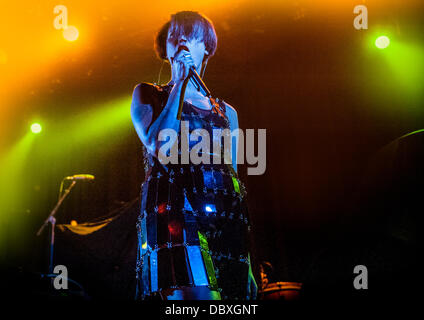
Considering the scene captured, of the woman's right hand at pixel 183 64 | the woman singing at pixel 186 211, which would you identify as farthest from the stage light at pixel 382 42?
the woman's right hand at pixel 183 64

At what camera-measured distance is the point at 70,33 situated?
215 inches

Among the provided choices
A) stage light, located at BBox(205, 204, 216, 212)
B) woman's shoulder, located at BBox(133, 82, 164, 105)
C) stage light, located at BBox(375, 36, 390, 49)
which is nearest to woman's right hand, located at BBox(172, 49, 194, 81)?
woman's shoulder, located at BBox(133, 82, 164, 105)

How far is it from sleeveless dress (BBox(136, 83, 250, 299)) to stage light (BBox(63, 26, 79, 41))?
13.1 feet

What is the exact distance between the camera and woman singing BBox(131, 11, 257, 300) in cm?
164

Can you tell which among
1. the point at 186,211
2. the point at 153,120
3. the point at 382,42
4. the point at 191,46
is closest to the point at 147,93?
the point at 153,120

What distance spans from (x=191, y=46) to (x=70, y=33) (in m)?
3.93

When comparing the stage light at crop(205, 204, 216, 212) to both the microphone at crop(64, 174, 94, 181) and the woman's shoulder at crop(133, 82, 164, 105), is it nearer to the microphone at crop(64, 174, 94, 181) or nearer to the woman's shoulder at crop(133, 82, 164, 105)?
the woman's shoulder at crop(133, 82, 164, 105)

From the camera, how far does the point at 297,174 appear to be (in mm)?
5574

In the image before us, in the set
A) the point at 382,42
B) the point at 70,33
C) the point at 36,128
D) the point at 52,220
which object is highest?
the point at 70,33

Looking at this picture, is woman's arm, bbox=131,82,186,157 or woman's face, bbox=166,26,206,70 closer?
woman's arm, bbox=131,82,186,157

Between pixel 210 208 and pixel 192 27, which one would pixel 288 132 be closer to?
pixel 192 27

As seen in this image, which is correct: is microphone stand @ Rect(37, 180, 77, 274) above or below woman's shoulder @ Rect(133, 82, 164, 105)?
below

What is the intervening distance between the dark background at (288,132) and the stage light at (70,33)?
0.30 m
